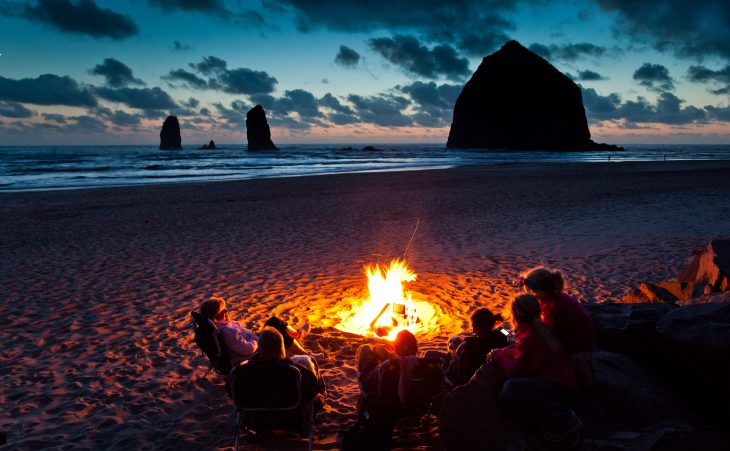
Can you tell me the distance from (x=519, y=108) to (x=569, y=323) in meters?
148

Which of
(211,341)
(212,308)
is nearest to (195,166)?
(212,308)

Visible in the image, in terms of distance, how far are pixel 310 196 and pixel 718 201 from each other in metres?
19.2

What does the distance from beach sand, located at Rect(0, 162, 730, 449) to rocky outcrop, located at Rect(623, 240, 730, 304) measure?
125 cm

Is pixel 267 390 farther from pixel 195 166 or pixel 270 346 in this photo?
pixel 195 166

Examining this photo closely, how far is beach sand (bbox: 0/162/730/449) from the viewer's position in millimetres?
5258

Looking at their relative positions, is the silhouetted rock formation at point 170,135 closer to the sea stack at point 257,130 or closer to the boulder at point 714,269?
the sea stack at point 257,130

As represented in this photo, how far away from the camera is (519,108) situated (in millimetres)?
139375

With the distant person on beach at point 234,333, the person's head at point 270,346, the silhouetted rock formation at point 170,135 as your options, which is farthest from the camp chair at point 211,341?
the silhouetted rock formation at point 170,135

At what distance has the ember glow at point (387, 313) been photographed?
718 cm

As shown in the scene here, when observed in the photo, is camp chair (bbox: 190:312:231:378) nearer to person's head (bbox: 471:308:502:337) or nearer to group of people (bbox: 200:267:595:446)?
group of people (bbox: 200:267:595:446)

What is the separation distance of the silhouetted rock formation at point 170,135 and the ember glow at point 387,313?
189 metres

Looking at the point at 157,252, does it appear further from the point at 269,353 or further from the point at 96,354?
the point at 269,353

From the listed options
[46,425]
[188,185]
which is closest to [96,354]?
[46,425]

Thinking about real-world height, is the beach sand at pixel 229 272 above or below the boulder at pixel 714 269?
below
